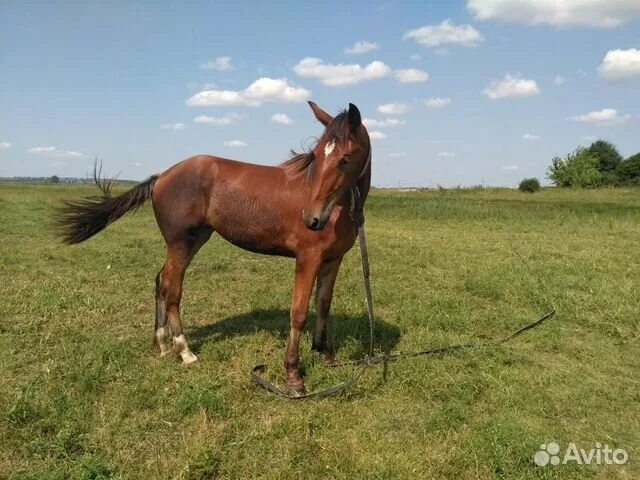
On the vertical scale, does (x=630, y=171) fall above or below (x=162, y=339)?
above

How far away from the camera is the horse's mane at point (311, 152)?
148 inches

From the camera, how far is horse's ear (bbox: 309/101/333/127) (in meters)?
4.24

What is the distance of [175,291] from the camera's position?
5.05m

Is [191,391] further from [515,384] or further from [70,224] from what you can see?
[515,384]

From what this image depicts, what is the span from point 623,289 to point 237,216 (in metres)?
6.44

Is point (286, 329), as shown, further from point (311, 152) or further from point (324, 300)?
point (311, 152)

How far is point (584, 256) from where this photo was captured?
1098 centimetres

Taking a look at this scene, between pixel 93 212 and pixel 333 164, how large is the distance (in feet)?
10.2

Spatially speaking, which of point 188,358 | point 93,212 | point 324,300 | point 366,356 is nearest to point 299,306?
point 324,300

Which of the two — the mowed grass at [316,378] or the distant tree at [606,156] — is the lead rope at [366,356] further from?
the distant tree at [606,156]

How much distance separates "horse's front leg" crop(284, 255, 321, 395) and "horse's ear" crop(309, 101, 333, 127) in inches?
47.8

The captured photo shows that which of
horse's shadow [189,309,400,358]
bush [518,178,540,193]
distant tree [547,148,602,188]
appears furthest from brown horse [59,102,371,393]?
distant tree [547,148,602,188]

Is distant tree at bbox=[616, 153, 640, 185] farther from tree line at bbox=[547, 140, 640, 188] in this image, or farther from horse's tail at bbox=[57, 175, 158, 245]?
horse's tail at bbox=[57, 175, 158, 245]

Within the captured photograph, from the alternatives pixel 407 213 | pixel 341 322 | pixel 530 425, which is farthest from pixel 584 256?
pixel 407 213
